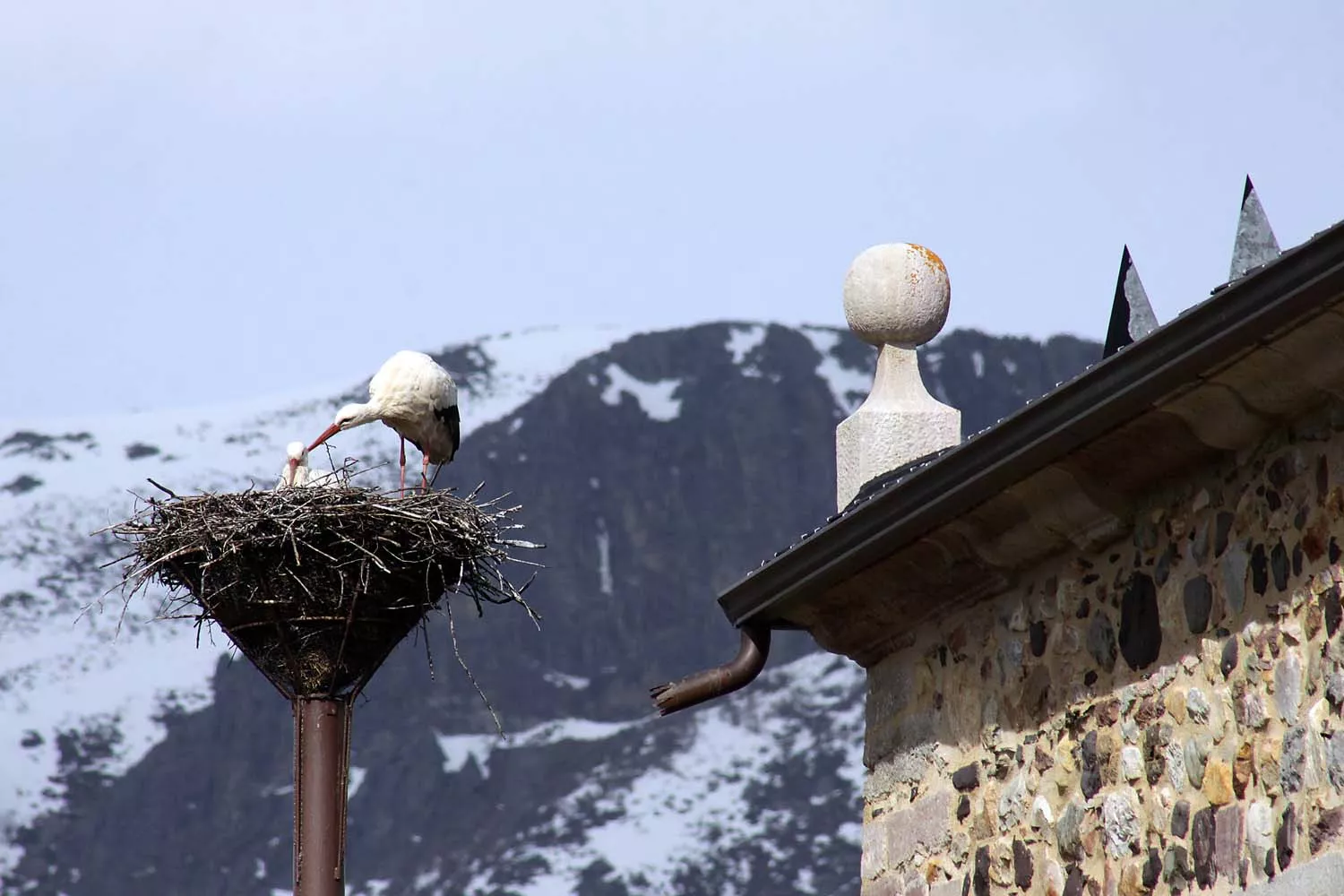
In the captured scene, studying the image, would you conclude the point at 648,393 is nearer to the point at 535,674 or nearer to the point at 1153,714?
the point at 535,674

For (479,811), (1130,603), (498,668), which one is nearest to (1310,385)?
(1130,603)

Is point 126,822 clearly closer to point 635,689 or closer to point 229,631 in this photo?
point 635,689

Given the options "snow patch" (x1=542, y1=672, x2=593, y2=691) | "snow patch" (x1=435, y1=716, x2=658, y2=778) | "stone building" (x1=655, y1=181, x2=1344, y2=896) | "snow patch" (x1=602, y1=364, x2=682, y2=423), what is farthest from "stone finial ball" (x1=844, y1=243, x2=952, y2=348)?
"snow patch" (x1=602, y1=364, x2=682, y2=423)

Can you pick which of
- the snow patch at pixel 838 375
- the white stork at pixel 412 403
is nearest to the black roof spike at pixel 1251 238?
the white stork at pixel 412 403

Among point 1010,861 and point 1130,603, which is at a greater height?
point 1130,603

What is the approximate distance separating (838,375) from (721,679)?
115 m

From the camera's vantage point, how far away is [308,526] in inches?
358

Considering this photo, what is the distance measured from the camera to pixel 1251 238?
676cm

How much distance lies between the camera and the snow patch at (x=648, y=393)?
4712 inches

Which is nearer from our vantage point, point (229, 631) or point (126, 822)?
point (229, 631)

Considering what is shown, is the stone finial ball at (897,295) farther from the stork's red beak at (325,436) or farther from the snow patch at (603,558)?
the snow patch at (603,558)

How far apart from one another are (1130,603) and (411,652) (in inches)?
3870

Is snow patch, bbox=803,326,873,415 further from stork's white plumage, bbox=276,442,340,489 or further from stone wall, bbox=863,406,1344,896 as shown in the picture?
stone wall, bbox=863,406,1344,896

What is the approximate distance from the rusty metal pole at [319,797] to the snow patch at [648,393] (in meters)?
110
